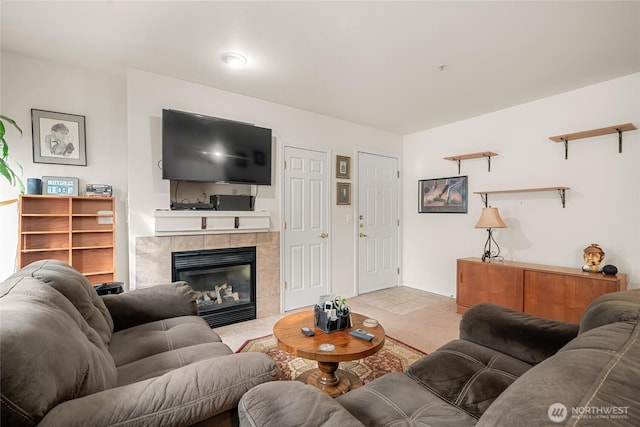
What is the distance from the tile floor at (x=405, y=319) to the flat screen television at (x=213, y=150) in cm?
156

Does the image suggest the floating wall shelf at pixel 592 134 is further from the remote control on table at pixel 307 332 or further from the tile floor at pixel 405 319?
the remote control on table at pixel 307 332

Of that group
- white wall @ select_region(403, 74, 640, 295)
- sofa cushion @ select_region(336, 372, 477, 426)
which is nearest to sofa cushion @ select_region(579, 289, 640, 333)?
sofa cushion @ select_region(336, 372, 477, 426)

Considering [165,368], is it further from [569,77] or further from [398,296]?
[569,77]

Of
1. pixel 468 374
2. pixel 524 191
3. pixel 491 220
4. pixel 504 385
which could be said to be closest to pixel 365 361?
pixel 468 374

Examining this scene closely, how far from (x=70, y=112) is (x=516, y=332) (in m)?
4.01

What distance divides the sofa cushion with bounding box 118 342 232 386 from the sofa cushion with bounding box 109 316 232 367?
7 centimetres

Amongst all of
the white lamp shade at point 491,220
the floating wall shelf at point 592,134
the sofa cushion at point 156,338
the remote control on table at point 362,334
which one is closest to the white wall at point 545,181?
the floating wall shelf at point 592,134

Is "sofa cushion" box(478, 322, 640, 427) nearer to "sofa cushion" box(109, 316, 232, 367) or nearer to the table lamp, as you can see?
"sofa cushion" box(109, 316, 232, 367)

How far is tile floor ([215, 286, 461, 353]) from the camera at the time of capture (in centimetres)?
275

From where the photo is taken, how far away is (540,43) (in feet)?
7.29

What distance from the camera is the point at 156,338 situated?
1654mm

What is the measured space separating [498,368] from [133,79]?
3516 millimetres

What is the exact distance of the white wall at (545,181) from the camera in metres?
2.76

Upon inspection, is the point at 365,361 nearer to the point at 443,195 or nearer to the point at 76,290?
the point at 76,290
